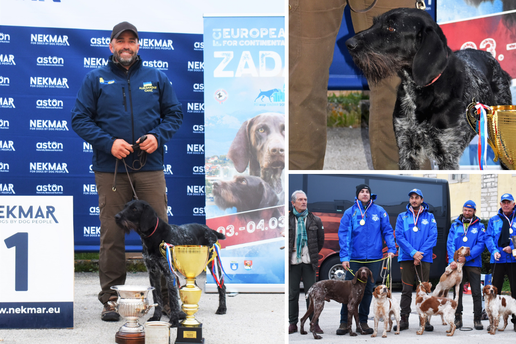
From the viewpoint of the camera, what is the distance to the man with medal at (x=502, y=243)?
6.04 feet

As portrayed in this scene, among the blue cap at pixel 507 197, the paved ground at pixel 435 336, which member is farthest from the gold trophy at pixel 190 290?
the blue cap at pixel 507 197

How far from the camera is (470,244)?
1.88m

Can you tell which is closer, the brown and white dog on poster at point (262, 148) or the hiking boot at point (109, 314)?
the hiking boot at point (109, 314)

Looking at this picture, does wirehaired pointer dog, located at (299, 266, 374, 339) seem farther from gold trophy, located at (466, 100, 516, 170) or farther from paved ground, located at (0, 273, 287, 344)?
paved ground, located at (0, 273, 287, 344)

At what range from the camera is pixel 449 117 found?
195 centimetres

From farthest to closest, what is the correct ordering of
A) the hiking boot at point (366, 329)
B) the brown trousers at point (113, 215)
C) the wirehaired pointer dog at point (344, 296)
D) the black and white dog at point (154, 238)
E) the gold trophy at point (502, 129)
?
the brown trousers at point (113, 215)
the black and white dog at point (154, 238)
the wirehaired pointer dog at point (344, 296)
the hiking boot at point (366, 329)
the gold trophy at point (502, 129)

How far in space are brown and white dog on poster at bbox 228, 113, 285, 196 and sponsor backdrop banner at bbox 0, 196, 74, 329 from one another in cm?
176

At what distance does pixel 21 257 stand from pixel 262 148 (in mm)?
2188

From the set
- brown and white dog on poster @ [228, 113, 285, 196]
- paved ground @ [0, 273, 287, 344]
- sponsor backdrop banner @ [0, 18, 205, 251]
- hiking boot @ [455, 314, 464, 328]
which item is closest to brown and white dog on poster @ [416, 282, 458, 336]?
hiking boot @ [455, 314, 464, 328]

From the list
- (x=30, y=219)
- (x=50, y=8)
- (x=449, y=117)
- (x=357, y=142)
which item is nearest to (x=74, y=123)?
(x=30, y=219)

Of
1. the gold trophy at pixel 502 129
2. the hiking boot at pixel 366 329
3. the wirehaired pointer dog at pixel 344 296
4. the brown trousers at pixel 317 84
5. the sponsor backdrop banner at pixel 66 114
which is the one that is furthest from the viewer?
the sponsor backdrop banner at pixel 66 114

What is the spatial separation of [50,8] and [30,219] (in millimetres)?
2354

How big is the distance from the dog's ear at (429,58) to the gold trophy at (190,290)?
1561mm

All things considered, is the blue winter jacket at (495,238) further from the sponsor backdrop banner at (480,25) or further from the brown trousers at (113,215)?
the brown trousers at (113,215)
